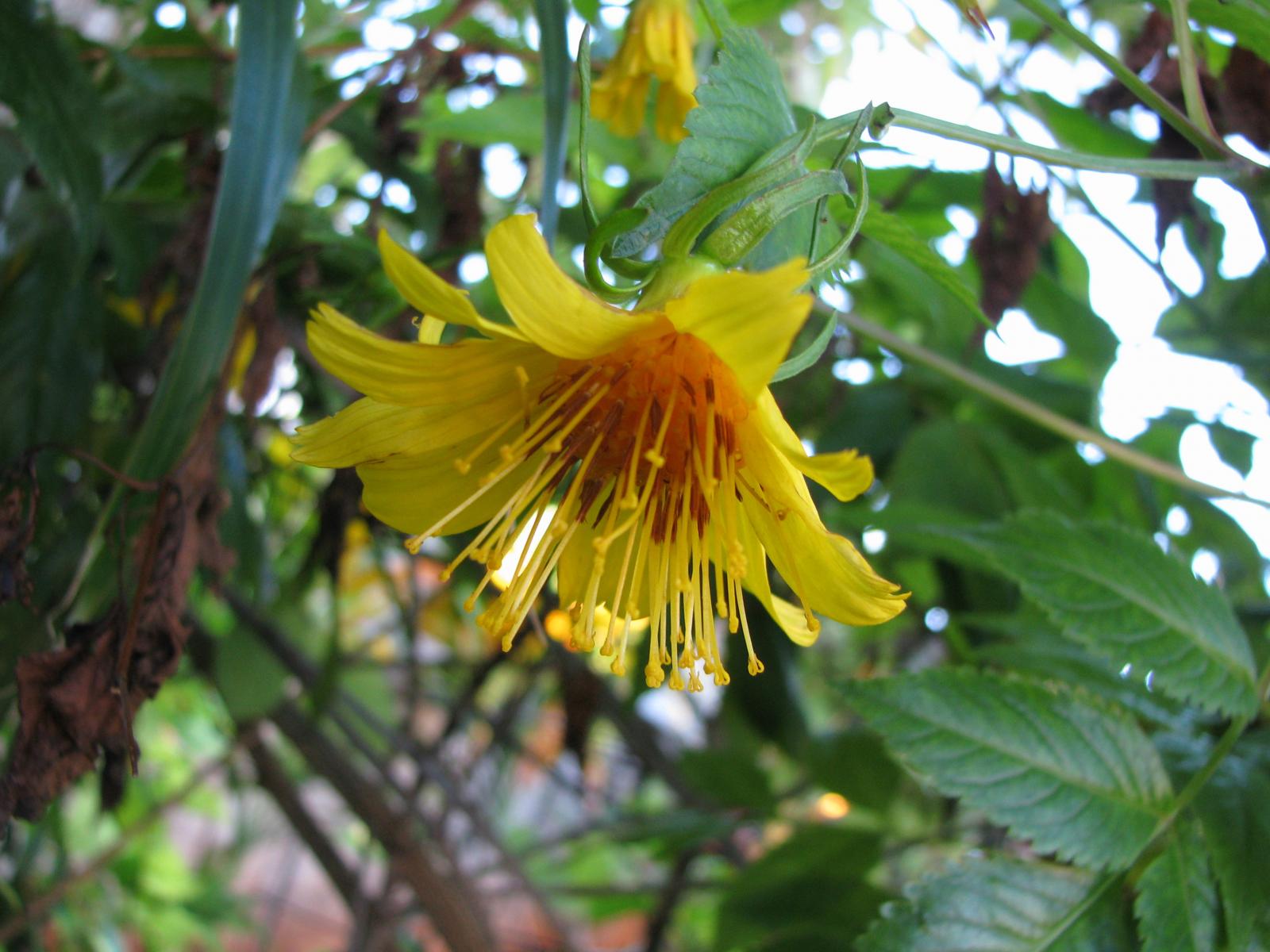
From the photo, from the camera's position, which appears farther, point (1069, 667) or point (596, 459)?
point (1069, 667)

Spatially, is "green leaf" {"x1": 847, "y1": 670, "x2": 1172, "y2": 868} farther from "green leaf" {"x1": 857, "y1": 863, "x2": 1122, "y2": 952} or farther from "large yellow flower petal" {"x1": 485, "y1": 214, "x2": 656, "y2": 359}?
"large yellow flower petal" {"x1": 485, "y1": 214, "x2": 656, "y2": 359}

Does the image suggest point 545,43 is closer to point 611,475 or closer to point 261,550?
point 611,475

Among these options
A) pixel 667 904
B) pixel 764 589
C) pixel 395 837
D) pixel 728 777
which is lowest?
pixel 667 904

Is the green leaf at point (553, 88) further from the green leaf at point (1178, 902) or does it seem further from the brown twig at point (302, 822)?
the brown twig at point (302, 822)

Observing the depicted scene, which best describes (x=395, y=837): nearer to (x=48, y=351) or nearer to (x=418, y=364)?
(x=48, y=351)

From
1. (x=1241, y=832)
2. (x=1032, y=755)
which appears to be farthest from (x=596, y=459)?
(x=1241, y=832)

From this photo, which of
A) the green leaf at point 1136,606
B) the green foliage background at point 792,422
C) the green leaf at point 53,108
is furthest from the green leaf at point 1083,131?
the green leaf at point 53,108

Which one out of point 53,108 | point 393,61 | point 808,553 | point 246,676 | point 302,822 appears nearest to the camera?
point 808,553

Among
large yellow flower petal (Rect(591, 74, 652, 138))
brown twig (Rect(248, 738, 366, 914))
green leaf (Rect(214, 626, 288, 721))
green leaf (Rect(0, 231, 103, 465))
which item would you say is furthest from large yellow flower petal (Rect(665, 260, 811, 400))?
brown twig (Rect(248, 738, 366, 914))
